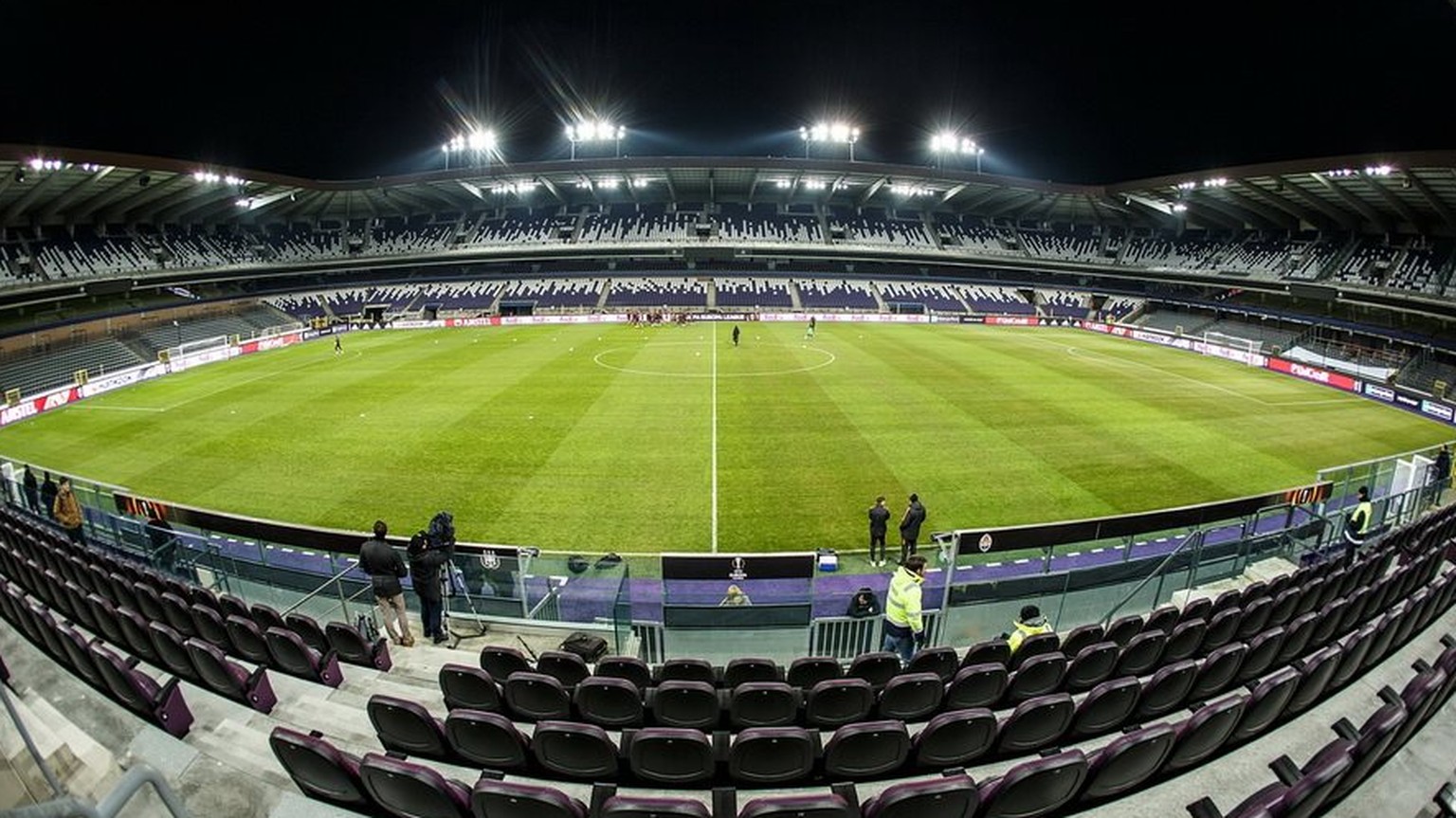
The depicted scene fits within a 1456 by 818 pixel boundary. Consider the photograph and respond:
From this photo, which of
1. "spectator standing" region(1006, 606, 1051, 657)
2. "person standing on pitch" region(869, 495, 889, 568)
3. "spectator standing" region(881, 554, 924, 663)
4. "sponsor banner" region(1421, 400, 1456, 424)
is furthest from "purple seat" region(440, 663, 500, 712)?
"sponsor banner" region(1421, 400, 1456, 424)

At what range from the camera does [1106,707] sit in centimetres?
535

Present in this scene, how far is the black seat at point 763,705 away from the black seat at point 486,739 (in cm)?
184

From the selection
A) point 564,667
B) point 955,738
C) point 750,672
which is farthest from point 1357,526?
point 564,667

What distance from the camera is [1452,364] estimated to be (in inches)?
1266

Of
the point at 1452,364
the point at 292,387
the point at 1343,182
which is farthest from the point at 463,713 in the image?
the point at 1343,182

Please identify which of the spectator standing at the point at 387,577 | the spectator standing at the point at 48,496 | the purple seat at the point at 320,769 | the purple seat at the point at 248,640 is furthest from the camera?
the spectator standing at the point at 48,496

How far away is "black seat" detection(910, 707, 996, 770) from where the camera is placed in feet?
15.7

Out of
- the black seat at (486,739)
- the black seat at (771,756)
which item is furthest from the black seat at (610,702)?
the black seat at (771,756)

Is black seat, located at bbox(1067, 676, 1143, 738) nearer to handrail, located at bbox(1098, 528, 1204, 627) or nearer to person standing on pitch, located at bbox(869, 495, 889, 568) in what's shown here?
handrail, located at bbox(1098, 528, 1204, 627)

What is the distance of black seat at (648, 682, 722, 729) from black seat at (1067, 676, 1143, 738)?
3.17 m

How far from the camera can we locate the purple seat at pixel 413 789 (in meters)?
3.91

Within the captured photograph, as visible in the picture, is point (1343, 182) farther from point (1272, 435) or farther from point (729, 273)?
point (729, 273)

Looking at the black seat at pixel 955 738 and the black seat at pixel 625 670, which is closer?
the black seat at pixel 955 738

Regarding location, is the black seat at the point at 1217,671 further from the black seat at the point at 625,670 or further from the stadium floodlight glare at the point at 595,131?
the stadium floodlight glare at the point at 595,131
